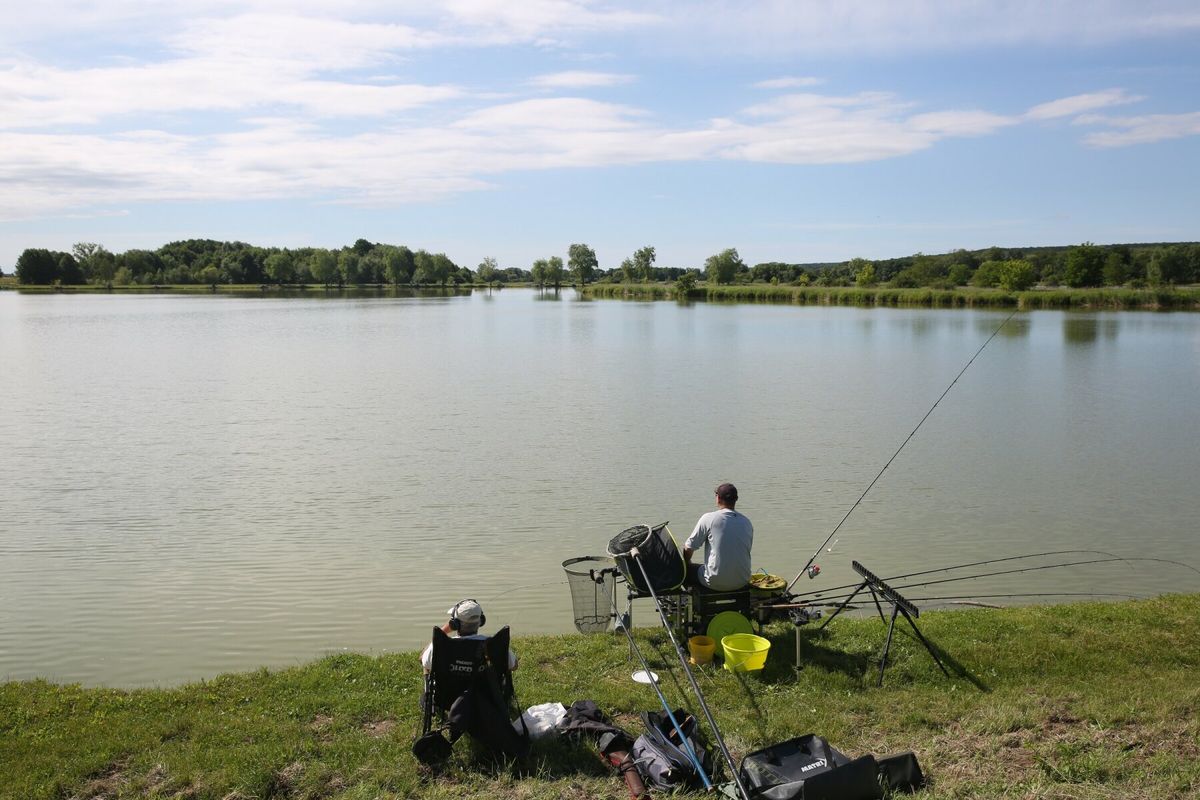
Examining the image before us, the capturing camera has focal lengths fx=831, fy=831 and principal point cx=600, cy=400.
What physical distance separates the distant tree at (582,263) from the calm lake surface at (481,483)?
138212 mm

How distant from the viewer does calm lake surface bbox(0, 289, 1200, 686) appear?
26.8 feet

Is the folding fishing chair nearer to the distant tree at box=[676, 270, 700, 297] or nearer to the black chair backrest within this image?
the black chair backrest

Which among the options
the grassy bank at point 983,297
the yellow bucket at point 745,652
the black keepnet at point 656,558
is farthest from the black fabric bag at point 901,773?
the grassy bank at point 983,297

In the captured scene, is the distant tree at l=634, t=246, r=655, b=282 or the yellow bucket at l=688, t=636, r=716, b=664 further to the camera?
the distant tree at l=634, t=246, r=655, b=282

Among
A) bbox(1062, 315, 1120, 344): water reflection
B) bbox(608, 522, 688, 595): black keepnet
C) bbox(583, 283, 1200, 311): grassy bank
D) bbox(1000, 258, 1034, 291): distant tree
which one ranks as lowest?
bbox(608, 522, 688, 595): black keepnet

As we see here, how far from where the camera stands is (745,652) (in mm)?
5742

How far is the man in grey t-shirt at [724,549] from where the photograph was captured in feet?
20.4

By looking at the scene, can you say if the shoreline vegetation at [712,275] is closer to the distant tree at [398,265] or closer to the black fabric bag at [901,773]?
the distant tree at [398,265]

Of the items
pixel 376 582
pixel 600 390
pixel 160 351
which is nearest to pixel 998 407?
pixel 600 390

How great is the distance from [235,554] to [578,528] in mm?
4134

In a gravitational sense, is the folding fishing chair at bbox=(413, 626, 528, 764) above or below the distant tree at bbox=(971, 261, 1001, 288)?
below

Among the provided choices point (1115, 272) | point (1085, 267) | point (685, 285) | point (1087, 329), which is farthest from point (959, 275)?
point (1087, 329)

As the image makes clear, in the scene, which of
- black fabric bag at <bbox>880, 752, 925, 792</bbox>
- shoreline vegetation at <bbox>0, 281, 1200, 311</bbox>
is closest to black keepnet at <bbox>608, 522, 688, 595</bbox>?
black fabric bag at <bbox>880, 752, 925, 792</bbox>

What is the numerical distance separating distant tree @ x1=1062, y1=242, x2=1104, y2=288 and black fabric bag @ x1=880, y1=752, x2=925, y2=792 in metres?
90.4
